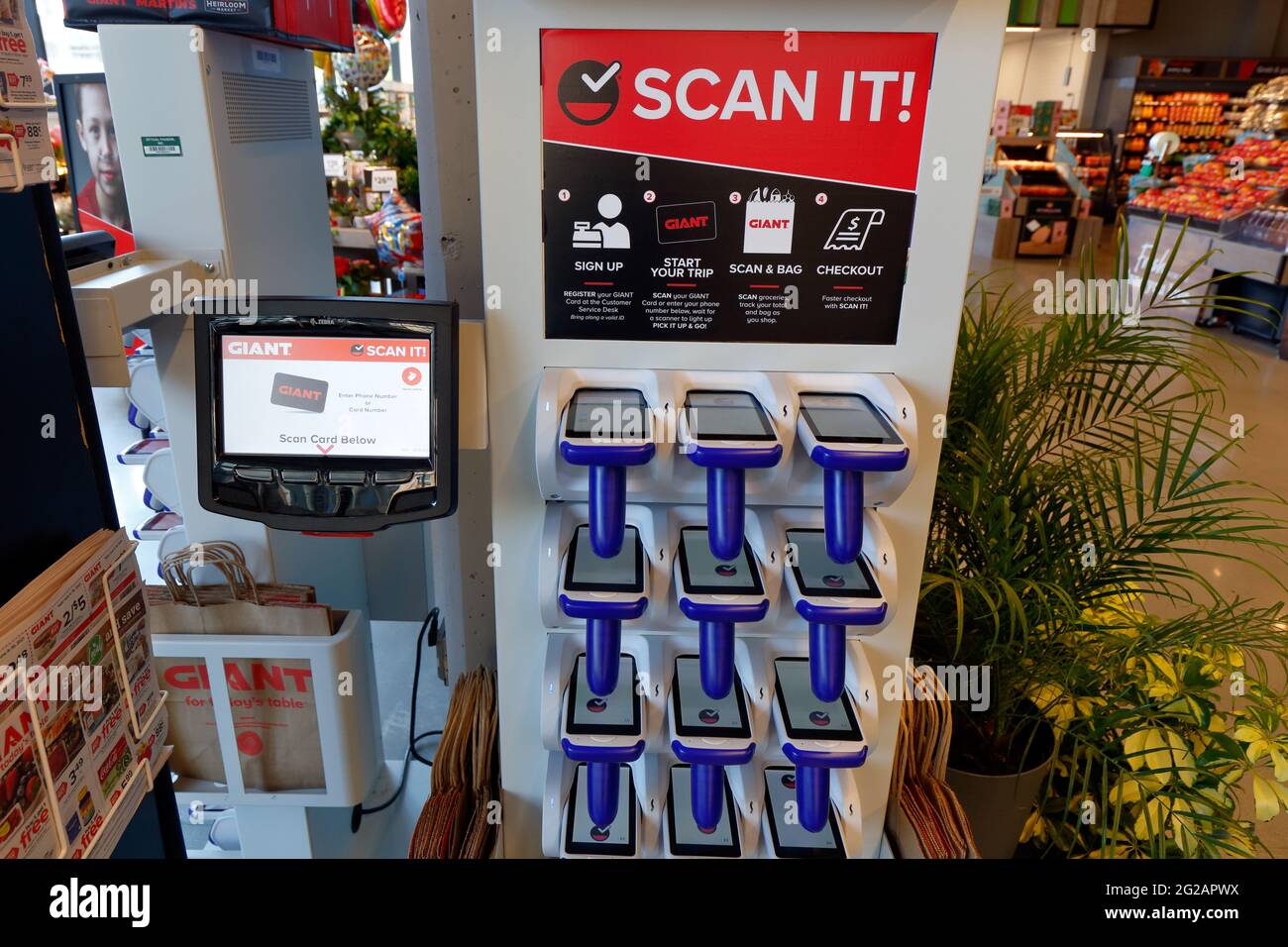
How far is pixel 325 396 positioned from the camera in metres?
1.33

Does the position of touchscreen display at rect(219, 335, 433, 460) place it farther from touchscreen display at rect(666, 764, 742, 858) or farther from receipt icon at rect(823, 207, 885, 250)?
touchscreen display at rect(666, 764, 742, 858)

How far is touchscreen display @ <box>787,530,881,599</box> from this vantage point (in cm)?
128

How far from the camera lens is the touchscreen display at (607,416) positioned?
122 cm

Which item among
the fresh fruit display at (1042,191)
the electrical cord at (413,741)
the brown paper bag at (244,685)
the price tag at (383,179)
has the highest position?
the price tag at (383,179)

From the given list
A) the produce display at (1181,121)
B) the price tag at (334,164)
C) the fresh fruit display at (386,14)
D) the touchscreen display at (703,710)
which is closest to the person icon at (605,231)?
the touchscreen display at (703,710)

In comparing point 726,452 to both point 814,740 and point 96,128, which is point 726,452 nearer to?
point 814,740

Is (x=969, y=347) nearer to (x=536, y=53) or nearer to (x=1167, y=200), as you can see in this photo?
(x=536, y=53)

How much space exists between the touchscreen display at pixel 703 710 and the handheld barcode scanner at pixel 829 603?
0.16 meters

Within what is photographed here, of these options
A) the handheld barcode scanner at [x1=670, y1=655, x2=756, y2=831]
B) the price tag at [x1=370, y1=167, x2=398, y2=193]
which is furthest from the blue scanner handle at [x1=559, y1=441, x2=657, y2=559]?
the price tag at [x1=370, y1=167, x2=398, y2=193]

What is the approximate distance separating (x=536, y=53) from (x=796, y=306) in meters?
0.52

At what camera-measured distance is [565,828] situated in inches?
60.3

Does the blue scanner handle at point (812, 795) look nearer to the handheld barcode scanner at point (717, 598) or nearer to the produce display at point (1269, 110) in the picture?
the handheld barcode scanner at point (717, 598)

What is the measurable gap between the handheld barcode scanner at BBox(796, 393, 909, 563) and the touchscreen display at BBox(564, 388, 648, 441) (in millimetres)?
234

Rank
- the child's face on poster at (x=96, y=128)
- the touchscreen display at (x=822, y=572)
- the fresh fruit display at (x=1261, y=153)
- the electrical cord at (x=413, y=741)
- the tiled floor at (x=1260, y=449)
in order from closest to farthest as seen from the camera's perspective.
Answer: the touchscreen display at (x=822, y=572), the electrical cord at (x=413, y=741), the tiled floor at (x=1260, y=449), the child's face on poster at (x=96, y=128), the fresh fruit display at (x=1261, y=153)
